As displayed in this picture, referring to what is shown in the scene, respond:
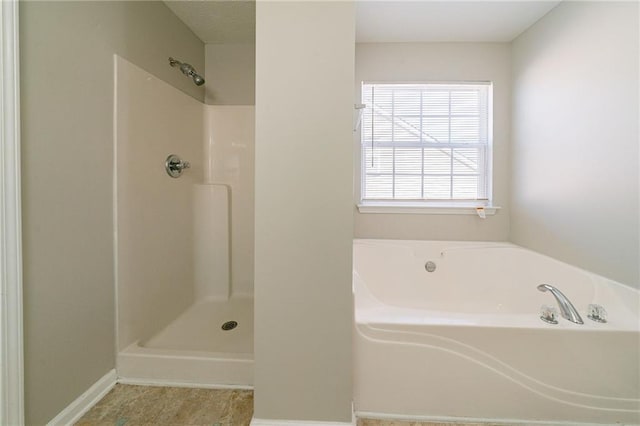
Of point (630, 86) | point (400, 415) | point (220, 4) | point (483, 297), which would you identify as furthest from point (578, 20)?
point (400, 415)

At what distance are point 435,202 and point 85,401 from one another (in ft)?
8.21

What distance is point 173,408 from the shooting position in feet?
3.97

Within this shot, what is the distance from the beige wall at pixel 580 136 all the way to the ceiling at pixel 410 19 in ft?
0.62

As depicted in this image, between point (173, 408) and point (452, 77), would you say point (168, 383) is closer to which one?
point (173, 408)

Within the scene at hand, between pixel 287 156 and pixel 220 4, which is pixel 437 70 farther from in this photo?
pixel 287 156

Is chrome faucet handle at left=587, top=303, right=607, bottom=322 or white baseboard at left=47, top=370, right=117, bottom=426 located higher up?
chrome faucet handle at left=587, top=303, right=607, bottom=322

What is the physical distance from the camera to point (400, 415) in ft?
3.76

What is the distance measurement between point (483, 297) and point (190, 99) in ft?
8.73

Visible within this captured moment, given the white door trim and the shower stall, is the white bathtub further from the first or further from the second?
the white door trim

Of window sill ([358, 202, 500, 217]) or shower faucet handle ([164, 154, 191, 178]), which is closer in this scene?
shower faucet handle ([164, 154, 191, 178])

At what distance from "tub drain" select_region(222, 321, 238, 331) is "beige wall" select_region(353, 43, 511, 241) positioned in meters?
1.38

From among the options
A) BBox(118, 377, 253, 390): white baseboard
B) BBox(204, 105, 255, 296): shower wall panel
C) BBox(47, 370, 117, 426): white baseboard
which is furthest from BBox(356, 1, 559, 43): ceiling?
BBox(47, 370, 117, 426): white baseboard

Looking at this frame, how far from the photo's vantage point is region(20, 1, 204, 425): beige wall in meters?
0.99

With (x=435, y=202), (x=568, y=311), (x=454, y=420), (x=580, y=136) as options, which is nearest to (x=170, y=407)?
(x=454, y=420)
